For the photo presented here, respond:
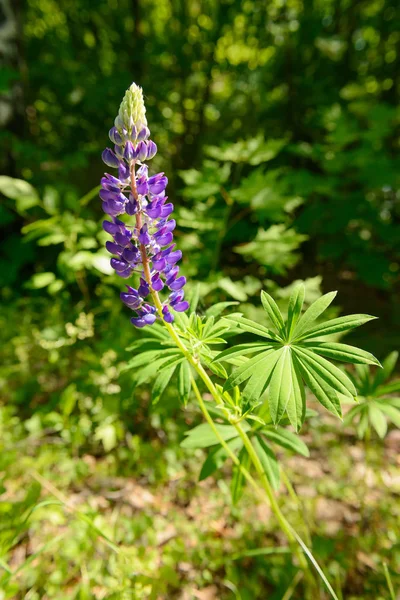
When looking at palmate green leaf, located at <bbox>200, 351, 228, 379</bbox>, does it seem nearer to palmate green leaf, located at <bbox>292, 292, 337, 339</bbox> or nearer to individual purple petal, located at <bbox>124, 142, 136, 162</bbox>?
palmate green leaf, located at <bbox>292, 292, 337, 339</bbox>

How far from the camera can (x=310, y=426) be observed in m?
2.82

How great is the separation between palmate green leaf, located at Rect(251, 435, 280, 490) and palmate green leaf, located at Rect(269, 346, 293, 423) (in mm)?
521

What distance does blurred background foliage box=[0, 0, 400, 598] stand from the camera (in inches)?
102

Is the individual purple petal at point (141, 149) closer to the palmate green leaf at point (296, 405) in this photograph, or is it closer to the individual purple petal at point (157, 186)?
the individual purple petal at point (157, 186)

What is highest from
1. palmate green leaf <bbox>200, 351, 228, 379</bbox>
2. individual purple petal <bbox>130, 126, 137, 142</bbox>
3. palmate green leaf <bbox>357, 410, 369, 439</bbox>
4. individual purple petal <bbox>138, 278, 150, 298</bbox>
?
individual purple petal <bbox>130, 126, 137, 142</bbox>

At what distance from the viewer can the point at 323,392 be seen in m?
1.13

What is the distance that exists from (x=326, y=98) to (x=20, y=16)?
12.1ft

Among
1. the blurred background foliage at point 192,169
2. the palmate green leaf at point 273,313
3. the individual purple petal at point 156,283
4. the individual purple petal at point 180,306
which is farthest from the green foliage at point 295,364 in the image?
the blurred background foliage at point 192,169

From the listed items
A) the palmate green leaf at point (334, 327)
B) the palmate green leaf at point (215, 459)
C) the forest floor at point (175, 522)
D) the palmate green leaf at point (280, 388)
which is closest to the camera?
the palmate green leaf at point (280, 388)

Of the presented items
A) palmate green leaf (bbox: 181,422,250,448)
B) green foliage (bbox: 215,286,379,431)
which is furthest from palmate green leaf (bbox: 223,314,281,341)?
palmate green leaf (bbox: 181,422,250,448)

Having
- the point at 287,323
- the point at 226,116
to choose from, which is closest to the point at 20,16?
the point at 226,116

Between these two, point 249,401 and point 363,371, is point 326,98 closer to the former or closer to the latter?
point 363,371

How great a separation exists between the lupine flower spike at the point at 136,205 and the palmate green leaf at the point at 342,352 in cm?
49

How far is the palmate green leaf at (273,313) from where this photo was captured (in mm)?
1257
